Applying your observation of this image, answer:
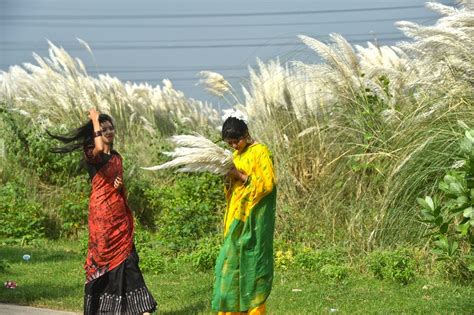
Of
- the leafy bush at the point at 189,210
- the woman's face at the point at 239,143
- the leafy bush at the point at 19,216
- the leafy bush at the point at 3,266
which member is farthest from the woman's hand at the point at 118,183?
the leafy bush at the point at 19,216

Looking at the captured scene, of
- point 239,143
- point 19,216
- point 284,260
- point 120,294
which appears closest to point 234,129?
point 239,143

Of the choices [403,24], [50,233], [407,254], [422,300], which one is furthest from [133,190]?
[422,300]

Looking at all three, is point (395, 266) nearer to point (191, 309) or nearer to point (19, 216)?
point (191, 309)

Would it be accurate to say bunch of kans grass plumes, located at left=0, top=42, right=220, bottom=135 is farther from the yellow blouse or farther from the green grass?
the yellow blouse

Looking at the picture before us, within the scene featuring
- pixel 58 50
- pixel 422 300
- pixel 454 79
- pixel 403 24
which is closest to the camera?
pixel 422 300

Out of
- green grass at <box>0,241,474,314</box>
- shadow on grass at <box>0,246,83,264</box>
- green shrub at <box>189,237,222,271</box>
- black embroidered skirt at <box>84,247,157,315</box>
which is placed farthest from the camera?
shadow on grass at <box>0,246,83,264</box>

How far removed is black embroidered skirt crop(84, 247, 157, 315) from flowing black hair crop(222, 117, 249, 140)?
1594 mm

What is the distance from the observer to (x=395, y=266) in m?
10.4

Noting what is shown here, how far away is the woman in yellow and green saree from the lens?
829 cm

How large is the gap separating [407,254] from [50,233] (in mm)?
6534

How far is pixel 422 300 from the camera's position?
378 inches

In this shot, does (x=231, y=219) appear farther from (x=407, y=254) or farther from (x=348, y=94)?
(x=348, y=94)

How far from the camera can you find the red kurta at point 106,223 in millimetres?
9305

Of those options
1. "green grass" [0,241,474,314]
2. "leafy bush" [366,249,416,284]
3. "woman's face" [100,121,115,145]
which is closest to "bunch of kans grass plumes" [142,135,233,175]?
"woman's face" [100,121,115,145]
